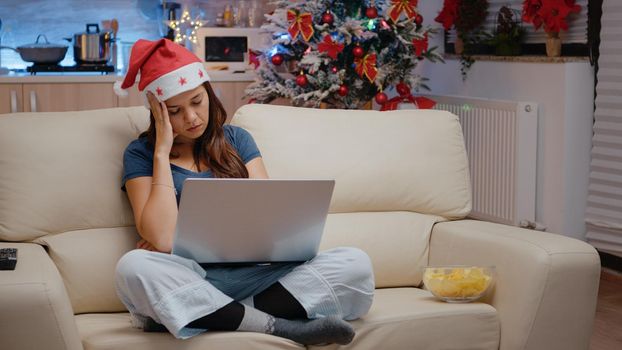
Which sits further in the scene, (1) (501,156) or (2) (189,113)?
(1) (501,156)

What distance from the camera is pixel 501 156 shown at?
5.41 m

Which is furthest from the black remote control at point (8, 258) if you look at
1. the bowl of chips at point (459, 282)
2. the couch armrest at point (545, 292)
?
the couch armrest at point (545, 292)

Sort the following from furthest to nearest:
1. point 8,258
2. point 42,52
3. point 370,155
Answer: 1. point 42,52
2. point 370,155
3. point 8,258

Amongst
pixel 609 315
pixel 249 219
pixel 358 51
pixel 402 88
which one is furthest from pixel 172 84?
pixel 402 88

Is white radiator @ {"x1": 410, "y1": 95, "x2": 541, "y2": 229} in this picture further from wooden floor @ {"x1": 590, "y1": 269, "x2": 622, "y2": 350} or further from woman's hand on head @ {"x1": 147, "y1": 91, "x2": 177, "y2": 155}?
woman's hand on head @ {"x1": 147, "y1": 91, "x2": 177, "y2": 155}

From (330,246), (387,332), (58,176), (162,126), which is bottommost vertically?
(387,332)

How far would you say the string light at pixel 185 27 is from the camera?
6.00 metres

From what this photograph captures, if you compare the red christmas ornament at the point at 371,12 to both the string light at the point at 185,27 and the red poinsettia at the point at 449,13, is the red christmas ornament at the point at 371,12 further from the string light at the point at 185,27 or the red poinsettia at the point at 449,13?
the string light at the point at 185,27

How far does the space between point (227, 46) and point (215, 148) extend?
3.22 m

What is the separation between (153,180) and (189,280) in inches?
14.9

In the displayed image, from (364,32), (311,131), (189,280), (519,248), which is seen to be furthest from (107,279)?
(364,32)

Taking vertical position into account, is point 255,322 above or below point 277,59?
below

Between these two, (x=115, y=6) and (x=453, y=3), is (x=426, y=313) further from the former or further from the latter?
(x=115, y=6)

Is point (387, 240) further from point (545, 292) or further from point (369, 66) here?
point (369, 66)
